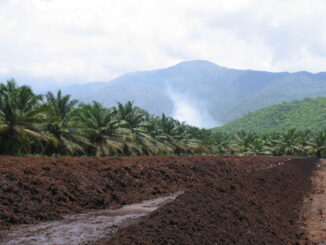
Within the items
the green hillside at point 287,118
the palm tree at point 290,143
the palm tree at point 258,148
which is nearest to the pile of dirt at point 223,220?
the palm tree at point 258,148

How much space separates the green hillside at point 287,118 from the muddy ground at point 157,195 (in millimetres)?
104072

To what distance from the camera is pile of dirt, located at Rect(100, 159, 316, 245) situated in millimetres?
7754

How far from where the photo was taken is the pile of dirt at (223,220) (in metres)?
7.75

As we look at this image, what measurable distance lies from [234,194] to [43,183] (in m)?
6.51

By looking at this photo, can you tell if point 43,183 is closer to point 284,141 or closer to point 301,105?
point 284,141

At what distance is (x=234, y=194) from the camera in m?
11.9

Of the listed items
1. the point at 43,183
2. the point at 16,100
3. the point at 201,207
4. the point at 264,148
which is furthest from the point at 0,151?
the point at 264,148

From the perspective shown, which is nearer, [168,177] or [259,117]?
[168,177]

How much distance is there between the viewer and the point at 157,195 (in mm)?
16828

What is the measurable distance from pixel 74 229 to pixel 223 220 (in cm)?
393

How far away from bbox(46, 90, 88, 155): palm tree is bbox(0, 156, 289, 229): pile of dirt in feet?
39.7

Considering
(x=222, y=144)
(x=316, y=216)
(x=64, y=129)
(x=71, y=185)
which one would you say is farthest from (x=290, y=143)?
(x=71, y=185)

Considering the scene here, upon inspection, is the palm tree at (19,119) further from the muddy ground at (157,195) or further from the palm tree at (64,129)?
the muddy ground at (157,195)

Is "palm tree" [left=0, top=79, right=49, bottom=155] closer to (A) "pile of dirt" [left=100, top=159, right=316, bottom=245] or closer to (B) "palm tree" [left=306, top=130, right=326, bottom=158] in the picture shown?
(A) "pile of dirt" [left=100, top=159, right=316, bottom=245]
